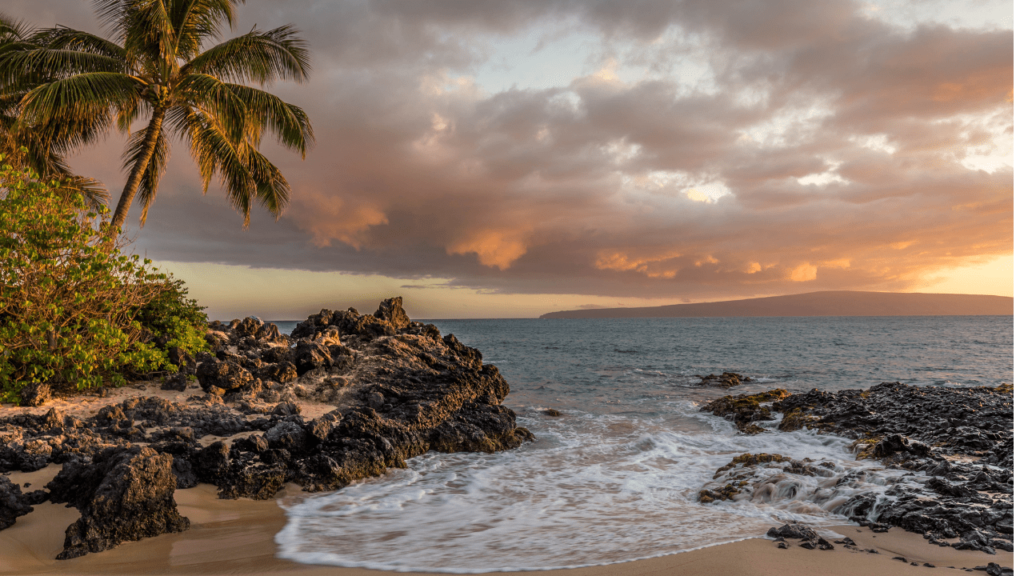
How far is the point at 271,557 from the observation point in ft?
16.8

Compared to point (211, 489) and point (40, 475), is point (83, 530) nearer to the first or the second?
point (211, 489)

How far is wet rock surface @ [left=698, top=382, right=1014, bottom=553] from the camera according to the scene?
224 inches

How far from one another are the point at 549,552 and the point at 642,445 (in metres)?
6.57

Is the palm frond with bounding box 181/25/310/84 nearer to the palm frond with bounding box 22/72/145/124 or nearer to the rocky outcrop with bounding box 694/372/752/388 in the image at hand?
the palm frond with bounding box 22/72/145/124

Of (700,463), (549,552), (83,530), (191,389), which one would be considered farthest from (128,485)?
(700,463)

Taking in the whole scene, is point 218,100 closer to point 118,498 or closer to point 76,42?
point 76,42

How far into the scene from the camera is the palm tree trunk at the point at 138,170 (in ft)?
46.8

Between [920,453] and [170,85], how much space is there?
68.6ft

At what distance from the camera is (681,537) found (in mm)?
5566

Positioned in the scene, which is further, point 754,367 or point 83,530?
point 754,367

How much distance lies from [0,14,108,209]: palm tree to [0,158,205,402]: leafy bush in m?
3.27

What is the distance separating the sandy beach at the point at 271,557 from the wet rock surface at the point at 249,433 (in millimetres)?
215

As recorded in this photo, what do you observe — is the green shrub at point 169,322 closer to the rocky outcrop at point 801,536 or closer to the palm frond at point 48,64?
the palm frond at point 48,64

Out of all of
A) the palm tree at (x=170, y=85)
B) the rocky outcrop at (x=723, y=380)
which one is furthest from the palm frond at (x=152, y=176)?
the rocky outcrop at (x=723, y=380)
